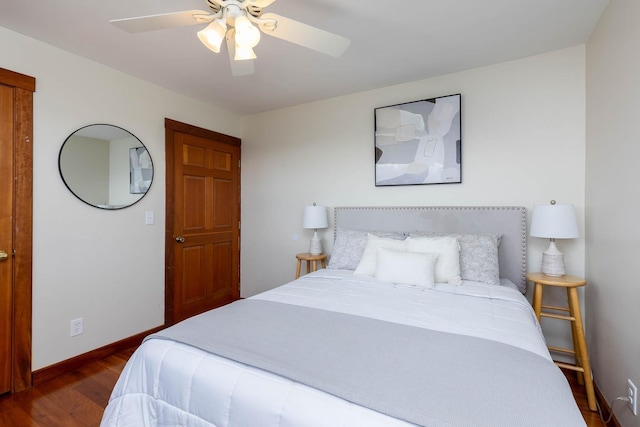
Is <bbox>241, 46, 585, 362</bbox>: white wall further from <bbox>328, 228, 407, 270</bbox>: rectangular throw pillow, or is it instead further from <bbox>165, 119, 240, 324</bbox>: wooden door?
<bbox>328, 228, 407, 270</bbox>: rectangular throw pillow

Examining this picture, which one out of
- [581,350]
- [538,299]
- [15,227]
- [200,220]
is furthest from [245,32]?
[581,350]

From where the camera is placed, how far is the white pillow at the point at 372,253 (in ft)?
7.68

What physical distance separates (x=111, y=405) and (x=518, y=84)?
330 cm

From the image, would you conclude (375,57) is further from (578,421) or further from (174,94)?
(578,421)

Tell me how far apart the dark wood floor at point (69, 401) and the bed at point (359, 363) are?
2.55ft

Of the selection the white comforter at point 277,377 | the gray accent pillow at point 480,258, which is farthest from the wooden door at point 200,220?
the gray accent pillow at point 480,258

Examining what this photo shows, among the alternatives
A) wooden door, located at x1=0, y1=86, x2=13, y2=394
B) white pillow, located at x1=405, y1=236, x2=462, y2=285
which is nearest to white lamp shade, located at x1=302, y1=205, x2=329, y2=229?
white pillow, located at x1=405, y1=236, x2=462, y2=285

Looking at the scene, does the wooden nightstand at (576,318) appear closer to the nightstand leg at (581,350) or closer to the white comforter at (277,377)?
the nightstand leg at (581,350)

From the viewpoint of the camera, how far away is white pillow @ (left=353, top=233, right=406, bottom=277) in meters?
2.34

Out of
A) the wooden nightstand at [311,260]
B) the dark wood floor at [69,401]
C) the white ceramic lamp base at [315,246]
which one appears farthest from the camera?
the white ceramic lamp base at [315,246]

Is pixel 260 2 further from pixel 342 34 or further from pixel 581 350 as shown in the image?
pixel 581 350

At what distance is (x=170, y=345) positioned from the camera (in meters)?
1.27

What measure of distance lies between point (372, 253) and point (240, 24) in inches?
69.0

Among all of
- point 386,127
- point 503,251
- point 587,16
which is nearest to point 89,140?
point 386,127
